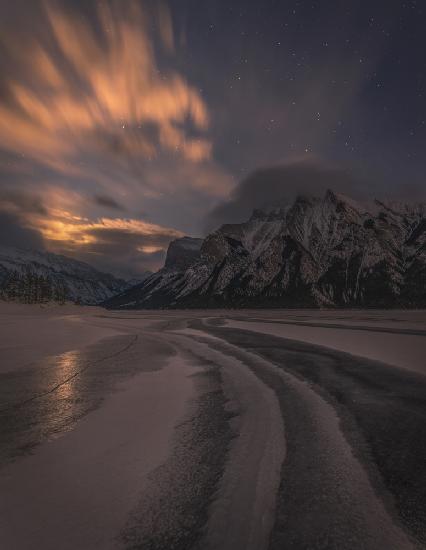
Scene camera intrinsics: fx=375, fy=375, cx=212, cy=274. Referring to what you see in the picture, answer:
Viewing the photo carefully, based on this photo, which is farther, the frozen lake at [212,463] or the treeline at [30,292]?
the treeline at [30,292]

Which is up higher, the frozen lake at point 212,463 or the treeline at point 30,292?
the treeline at point 30,292

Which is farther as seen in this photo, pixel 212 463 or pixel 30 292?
pixel 30 292

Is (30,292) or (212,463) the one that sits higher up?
(30,292)

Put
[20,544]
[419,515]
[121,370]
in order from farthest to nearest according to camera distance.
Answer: [121,370], [419,515], [20,544]

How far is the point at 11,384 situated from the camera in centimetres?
1184

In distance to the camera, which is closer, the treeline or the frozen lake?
the frozen lake

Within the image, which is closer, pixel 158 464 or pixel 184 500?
pixel 184 500

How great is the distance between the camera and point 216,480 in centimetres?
527

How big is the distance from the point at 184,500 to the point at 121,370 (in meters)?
10.8

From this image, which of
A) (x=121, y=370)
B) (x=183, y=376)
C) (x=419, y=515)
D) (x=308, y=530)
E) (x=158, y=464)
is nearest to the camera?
(x=308, y=530)

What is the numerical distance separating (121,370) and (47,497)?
406 inches

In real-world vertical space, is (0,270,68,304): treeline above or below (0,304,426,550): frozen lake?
above

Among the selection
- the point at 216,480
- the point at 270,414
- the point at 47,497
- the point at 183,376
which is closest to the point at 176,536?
the point at 216,480

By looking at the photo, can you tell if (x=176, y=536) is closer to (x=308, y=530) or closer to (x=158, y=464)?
(x=308, y=530)
